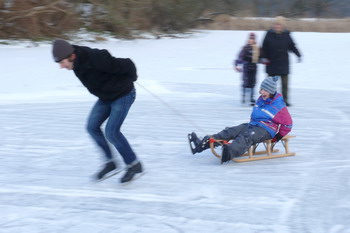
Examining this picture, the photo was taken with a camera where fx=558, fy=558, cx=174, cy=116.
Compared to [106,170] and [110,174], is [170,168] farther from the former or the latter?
[106,170]

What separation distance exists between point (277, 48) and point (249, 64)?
57cm

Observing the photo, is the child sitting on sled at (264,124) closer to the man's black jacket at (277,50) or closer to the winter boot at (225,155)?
the winter boot at (225,155)

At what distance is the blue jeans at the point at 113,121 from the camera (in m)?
4.93

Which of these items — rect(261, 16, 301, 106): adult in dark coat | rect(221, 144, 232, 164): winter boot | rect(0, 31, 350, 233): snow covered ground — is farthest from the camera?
rect(261, 16, 301, 106): adult in dark coat

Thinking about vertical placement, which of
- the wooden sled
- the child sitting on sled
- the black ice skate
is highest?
the child sitting on sled

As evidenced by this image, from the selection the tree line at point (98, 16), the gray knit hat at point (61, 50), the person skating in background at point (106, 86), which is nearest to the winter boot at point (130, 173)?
the person skating in background at point (106, 86)

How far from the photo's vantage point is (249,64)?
9.51 meters

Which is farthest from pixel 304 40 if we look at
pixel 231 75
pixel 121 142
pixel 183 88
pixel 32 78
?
pixel 121 142

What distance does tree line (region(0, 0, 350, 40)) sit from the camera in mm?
17953

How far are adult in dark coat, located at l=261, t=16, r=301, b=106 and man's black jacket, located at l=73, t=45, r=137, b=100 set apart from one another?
15.7 ft

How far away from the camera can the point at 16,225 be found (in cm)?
415

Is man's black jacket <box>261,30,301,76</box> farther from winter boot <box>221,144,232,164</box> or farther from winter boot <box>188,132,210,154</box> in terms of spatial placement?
winter boot <box>221,144,232,164</box>

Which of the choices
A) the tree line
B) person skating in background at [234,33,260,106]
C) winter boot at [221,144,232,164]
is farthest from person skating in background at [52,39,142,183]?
the tree line

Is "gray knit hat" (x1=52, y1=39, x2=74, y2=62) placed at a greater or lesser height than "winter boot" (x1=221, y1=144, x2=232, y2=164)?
greater
